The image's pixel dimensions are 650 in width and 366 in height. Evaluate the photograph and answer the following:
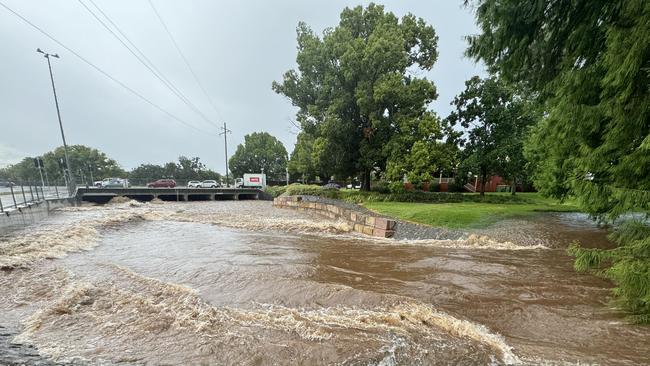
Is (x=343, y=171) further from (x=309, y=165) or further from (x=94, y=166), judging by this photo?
(x=94, y=166)

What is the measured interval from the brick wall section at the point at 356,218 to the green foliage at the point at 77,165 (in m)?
45.8

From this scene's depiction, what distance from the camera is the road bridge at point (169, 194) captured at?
1093 inches

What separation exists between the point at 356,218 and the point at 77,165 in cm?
6083

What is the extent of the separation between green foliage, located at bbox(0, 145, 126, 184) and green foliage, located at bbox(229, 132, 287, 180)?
76.5 feet

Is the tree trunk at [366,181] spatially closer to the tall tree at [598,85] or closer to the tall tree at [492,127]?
the tall tree at [492,127]

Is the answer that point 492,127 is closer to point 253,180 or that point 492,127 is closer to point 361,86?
point 361,86

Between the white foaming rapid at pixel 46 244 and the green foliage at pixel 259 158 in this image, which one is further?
the green foliage at pixel 259 158

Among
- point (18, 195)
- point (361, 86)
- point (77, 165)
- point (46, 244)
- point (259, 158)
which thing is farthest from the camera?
point (259, 158)

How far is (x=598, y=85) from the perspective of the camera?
12.8 ft

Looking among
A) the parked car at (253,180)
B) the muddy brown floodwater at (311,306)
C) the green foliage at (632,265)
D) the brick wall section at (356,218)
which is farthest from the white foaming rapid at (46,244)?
the parked car at (253,180)

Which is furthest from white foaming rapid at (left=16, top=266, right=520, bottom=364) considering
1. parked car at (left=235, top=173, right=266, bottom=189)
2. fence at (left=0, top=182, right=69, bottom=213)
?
parked car at (left=235, top=173, right=266, bottom=189)

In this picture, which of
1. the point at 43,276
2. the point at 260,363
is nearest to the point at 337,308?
the point at 260,363

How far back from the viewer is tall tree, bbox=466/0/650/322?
10.5ft

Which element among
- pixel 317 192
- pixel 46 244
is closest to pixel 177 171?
pixel 317 192
